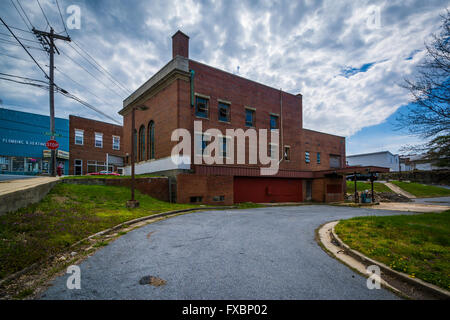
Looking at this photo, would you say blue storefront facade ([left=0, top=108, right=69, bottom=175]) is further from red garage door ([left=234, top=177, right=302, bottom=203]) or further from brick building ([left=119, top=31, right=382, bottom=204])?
red garage door ([left=234, top=177, right=302, bottom=203])

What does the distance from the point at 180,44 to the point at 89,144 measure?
81.8 ft

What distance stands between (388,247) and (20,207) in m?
11.8

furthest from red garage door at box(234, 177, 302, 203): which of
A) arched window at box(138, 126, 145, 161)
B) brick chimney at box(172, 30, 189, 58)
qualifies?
brick chimney at box(172, 30, 189, 58)

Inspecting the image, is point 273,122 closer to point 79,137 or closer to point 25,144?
point 79,137

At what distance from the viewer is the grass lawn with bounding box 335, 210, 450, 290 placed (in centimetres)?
480

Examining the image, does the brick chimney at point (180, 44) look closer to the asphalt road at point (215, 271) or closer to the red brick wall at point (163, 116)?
the red brick wall at point (163, 116)

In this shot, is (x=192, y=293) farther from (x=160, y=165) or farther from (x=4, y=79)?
(x=4, y=79)

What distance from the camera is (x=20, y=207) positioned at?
7.82m

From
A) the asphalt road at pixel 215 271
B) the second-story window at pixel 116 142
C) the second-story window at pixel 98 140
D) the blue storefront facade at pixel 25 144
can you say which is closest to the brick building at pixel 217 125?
the second-story window at pixel 98 140

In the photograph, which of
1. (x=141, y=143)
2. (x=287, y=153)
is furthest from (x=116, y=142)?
(x=287, y=153)

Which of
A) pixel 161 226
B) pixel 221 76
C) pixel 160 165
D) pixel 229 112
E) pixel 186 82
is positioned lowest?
pixel 161 226

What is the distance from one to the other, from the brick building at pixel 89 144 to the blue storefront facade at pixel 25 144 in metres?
1.07

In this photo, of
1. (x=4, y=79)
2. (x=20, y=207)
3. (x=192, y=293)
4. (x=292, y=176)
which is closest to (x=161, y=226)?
(x=20, y=207)

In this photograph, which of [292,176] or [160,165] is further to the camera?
[292,176]
